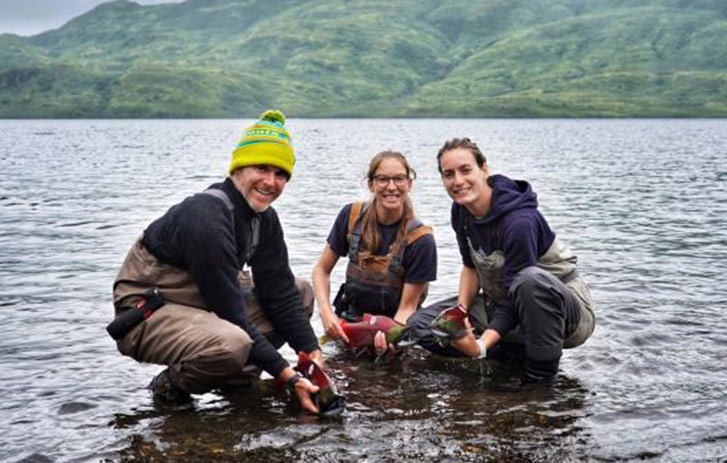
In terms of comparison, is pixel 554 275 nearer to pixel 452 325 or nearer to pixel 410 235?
pixel 452 325

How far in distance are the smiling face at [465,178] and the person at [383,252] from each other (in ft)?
3.50

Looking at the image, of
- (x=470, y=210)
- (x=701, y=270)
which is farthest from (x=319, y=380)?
(x=701, y=270)

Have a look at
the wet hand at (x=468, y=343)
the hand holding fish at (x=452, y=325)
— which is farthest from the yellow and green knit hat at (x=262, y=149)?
the wet hand at (x=468, y=343)

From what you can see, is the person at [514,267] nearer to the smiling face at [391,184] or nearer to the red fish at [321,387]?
the smiling face at [391,184]

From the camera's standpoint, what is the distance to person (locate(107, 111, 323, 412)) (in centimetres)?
670

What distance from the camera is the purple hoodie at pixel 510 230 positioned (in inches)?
317

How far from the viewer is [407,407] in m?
7.70

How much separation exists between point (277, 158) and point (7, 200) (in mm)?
27941

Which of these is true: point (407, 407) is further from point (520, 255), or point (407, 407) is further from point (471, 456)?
point (520, 255)

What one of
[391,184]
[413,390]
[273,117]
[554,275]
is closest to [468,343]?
[413,390]

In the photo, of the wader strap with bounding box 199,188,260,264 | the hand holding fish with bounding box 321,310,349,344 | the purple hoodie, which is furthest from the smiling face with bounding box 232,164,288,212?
the hand holding fish with bounding box 321,310,349,344

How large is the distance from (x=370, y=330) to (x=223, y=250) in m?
3.12

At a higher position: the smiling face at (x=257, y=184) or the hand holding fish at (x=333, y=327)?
the smiling face at (x=257, y=184)

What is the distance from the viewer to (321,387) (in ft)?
23.7
